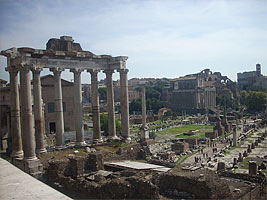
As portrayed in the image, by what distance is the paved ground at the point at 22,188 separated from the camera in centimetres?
439

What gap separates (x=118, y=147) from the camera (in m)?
20.4

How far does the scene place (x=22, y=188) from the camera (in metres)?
4.89

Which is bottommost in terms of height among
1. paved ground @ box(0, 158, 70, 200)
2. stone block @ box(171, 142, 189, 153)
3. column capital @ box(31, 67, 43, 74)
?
stone block @ box(171, 142, 189, 153)

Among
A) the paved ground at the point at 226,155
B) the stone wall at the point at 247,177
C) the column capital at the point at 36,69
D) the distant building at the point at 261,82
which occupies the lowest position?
the paved ground at the point at 226,155

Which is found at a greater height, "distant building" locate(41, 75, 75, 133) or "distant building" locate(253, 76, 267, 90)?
"distant building" locate(253, 76, 267, 90)

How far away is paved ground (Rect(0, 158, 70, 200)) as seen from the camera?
4.39 metres

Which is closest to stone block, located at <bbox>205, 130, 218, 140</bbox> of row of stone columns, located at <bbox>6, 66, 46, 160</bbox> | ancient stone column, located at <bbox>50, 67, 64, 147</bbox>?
ancient stone column, located at <bbox>50, 67, 64, 147</bbox>

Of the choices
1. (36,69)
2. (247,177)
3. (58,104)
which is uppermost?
(36,69)

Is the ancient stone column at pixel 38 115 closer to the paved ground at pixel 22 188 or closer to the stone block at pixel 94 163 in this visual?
the stone block at pixel 94 163

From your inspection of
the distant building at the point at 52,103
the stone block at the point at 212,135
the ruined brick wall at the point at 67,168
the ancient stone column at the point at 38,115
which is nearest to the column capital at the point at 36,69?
the ancient stone column at the point at 38,115

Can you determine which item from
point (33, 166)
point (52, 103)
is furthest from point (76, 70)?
point (52, 103)

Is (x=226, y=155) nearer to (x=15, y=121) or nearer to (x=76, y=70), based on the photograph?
(x=76, y=70)

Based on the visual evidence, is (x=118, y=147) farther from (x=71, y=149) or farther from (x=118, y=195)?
(x=118, y=195)

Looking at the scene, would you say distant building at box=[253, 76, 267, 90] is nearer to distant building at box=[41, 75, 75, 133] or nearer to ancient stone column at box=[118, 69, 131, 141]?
distant building at box=[41, 75, 75, 133]
